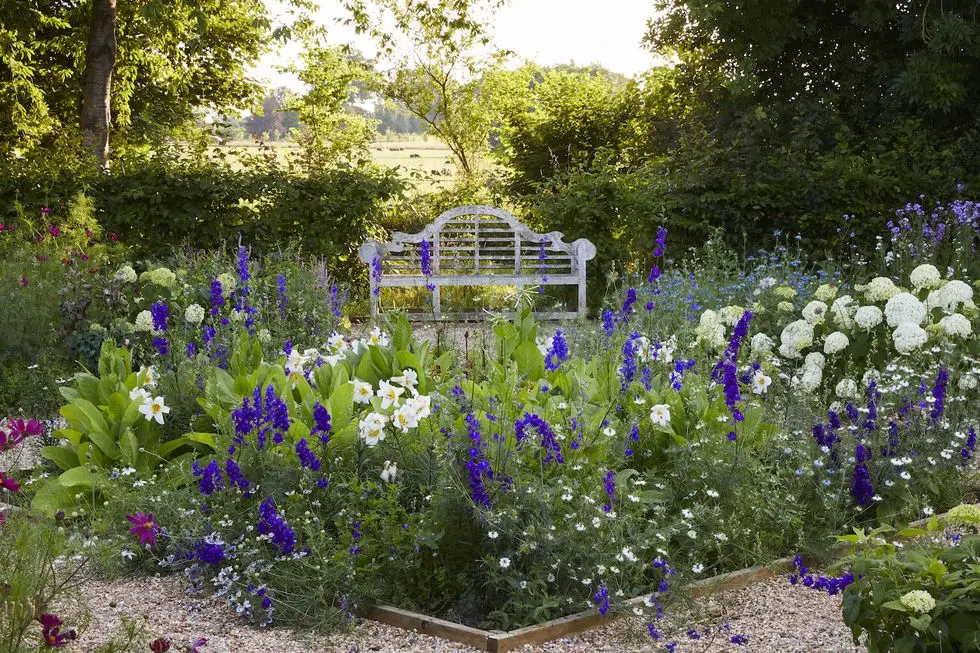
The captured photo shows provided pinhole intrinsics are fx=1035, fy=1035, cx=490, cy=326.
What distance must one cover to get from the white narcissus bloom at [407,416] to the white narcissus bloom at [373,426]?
45mm

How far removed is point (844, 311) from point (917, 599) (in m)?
3.22

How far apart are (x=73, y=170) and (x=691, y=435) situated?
8612 mm

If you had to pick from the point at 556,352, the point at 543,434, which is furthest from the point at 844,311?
the point at 543,434

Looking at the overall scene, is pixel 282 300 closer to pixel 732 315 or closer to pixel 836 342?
pixel 732 315

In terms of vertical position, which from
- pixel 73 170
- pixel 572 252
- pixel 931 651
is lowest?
pixel 931 651

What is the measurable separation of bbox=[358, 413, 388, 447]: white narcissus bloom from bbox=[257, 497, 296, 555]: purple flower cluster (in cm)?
39

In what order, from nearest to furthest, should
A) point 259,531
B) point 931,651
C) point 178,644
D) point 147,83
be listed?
point 931,651
point 178,644
point 259,531
point 147,83

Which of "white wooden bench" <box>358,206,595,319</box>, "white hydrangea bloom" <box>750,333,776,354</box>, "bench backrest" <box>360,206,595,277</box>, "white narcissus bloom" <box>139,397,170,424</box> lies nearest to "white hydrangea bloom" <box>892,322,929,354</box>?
"white hydrangea bloom" <box>750,333,776,354</box>

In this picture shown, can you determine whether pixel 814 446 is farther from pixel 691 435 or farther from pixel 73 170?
pixel 73 170

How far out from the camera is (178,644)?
3.12 m

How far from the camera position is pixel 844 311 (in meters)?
5.47

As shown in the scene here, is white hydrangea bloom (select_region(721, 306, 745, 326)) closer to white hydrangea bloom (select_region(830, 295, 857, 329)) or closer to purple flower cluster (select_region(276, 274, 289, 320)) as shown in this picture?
white hydrangea bloom (select_region(830, 295, 857, 329))

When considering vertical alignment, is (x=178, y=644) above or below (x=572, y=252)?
below

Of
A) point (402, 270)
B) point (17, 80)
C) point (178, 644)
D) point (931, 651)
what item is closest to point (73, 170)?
point (402, 270)
